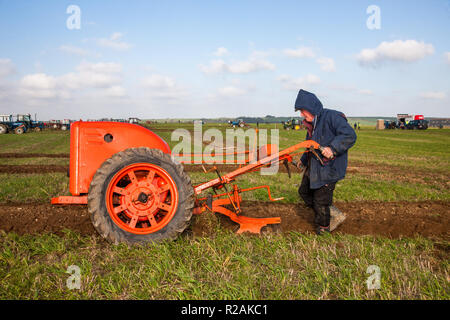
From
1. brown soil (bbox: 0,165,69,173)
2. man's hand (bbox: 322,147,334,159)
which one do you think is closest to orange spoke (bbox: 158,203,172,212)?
man's hand (bbox: 322,147,334,159)

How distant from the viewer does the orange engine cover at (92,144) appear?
3742 millimetres

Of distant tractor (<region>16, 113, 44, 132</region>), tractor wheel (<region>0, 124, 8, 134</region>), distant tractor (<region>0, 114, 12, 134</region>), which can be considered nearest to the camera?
tractor wheel (<region>0, 124, 8, 134</region>)

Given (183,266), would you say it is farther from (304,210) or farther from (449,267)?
(304,210)

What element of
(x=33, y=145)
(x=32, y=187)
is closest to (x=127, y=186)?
(x=32, y=187)

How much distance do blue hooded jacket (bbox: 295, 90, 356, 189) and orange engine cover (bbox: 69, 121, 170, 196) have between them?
7.92 feet

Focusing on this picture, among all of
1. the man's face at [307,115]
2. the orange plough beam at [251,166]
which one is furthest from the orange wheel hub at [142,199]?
the man's face at [307,115]

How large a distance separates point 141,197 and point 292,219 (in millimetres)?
2676

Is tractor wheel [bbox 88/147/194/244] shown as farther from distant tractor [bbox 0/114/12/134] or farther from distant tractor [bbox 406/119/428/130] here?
distant tractor [bbox 406/119/428/130]

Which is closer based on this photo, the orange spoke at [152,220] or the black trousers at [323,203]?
the orange spoke at [152,220]

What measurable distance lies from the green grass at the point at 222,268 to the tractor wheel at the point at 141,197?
0.20 m

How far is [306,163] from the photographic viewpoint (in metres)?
5.21

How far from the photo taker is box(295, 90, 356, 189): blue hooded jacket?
4285 mm

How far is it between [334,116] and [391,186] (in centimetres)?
498

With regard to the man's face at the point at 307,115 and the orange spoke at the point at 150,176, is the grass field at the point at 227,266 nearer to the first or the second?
the orange spoke at the point at 150,176
